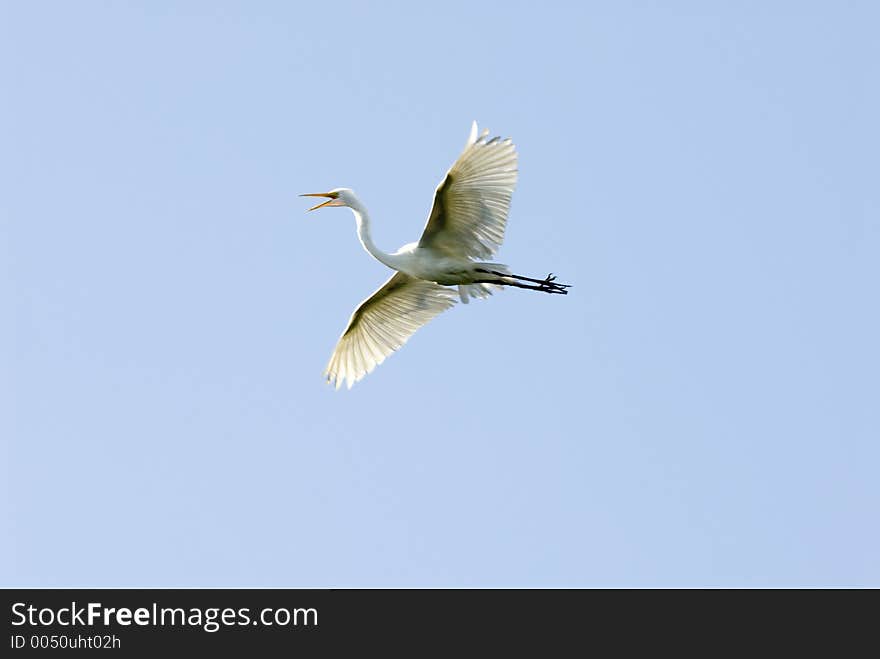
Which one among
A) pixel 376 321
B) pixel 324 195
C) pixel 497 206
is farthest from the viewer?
pixel 376 321

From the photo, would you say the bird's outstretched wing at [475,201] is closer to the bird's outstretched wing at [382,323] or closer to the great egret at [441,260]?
the great egret at [441,260]

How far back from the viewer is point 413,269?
16.8 meters

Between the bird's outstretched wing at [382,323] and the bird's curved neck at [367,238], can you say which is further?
the bird's outstretched wing at [382,323]

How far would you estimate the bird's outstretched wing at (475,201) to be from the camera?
1552 cm

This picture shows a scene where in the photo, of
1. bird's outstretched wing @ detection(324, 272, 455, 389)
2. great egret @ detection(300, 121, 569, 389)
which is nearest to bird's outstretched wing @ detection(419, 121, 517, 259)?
great egret @ detection(300, 121, 569, 389)

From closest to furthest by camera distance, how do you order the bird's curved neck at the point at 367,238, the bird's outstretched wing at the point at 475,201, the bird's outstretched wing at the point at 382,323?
the bird's outstretched wing at the point at 475,201, the bird's curved neck at the point at 367,238, the bird's outstretched wing at the point at 382,323

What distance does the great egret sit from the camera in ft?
51.5

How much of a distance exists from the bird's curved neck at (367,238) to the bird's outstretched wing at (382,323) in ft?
4.28

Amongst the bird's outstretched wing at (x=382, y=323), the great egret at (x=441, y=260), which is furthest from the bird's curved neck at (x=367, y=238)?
the bird's outstretched wing at (x=382, y=323)

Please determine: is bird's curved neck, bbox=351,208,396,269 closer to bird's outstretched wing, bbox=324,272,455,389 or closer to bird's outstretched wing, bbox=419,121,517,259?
bird's outstretched wing, bbox=419,121,517,259

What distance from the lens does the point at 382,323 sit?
18750 mm
